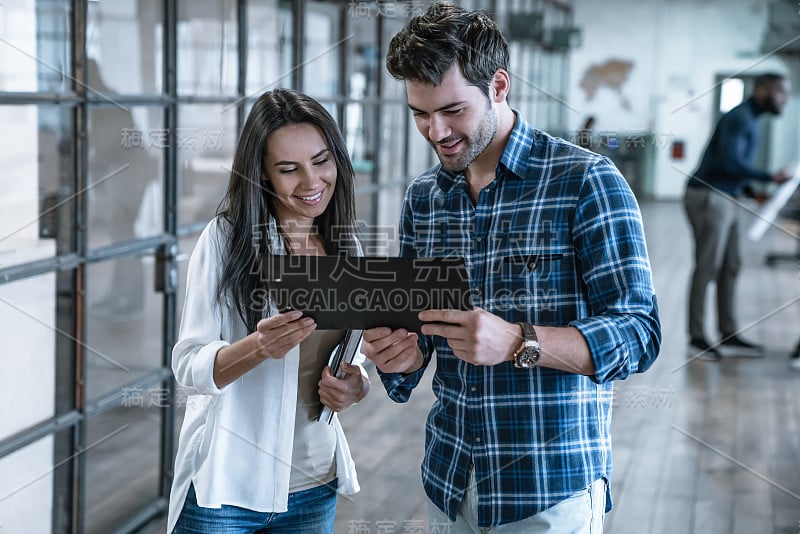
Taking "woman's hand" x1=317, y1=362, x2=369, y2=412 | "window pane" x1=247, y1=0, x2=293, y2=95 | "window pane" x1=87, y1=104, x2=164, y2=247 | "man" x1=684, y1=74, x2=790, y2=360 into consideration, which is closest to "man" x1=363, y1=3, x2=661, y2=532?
"woman's hand" x1=317, y1=362, x2=369, y2=412

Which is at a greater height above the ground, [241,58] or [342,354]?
[241,58]

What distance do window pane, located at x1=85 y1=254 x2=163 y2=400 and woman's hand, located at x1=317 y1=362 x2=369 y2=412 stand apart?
1.23 m

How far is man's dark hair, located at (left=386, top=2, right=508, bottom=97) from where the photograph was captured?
1.33 metres

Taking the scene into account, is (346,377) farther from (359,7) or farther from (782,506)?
(359,7)

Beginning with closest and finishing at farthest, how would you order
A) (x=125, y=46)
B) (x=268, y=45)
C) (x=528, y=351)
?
(x=528, y=351) < (x=125, y=46) < (x=268, y=45)

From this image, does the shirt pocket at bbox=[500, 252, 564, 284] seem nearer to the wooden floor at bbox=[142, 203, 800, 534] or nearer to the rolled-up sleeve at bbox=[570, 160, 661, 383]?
the rolled-up sleeve at bbox=[570, 160, 661, 383]

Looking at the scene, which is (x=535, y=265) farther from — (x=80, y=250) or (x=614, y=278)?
(x=80, y=250)

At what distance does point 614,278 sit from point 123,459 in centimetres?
201

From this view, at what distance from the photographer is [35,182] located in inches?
89.1

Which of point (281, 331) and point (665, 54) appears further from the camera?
point (665, 54)

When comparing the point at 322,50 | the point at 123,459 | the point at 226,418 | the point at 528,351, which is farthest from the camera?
the point at 322,50

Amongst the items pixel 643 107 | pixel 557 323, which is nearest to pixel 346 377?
pixel 557 323

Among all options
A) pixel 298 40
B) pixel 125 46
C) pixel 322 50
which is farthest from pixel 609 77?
pixel 125 46

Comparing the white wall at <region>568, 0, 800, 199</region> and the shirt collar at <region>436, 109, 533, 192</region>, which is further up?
the white wall at <region>568, 0, 800, 199</region>
